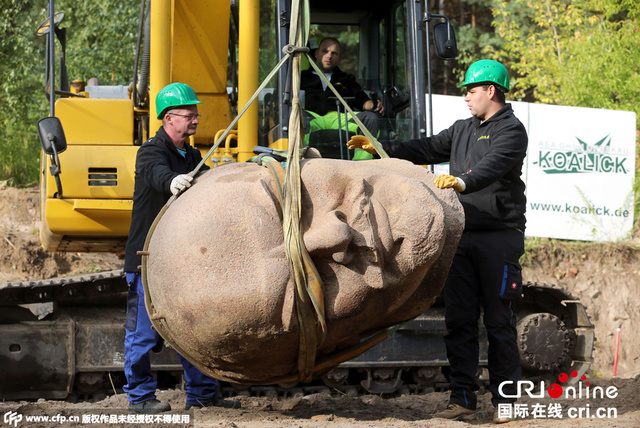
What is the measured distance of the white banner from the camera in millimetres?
10633

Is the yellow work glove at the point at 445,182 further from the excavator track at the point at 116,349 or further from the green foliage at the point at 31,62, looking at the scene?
the green foliage at the point at 31,62

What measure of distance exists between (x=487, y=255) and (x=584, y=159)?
669 centimetres

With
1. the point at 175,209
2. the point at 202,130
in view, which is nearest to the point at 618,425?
the point at 175,209

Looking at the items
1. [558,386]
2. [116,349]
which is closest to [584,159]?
[558,386]

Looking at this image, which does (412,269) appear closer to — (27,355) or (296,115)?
(296,115)

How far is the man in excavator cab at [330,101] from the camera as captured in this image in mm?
5492

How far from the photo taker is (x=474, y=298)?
4941mm

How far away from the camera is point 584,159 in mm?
10836

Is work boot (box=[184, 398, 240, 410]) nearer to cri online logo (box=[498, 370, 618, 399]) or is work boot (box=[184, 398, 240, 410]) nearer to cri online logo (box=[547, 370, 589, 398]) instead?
cri online logo (box=[498, 370, 618, 399])

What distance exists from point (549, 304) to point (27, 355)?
4671 millimetres

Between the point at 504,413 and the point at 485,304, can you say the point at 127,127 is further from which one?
the point at 504,413

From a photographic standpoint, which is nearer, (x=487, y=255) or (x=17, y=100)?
(x=487, y=255)

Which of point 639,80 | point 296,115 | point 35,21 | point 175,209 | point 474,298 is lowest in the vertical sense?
point 474,298

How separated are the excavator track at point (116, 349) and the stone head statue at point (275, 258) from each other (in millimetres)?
2713
